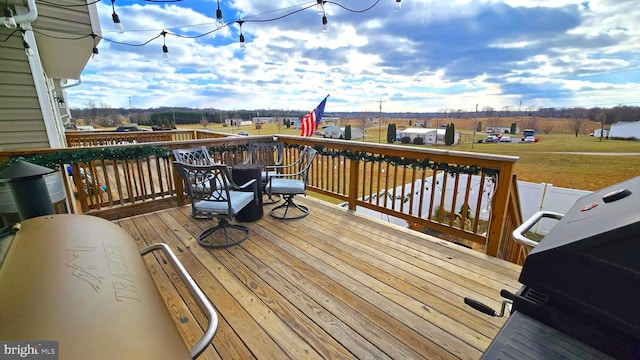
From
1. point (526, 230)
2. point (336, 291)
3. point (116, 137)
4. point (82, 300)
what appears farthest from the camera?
point (116, 137)

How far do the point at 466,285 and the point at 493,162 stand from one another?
1.15 metres

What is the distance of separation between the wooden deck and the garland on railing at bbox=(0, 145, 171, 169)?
0.96m

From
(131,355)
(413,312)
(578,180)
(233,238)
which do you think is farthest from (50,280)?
(578,180)

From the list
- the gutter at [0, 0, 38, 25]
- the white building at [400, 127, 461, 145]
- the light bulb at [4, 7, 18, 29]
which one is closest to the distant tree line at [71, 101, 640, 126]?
the white building at [400, 127, 461, 145]

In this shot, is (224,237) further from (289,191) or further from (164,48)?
(164,48)

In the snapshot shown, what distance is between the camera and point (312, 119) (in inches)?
232

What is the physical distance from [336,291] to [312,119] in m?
4.43

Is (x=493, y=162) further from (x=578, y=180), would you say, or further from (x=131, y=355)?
(x=578, y=180)

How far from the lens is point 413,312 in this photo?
1866 mm

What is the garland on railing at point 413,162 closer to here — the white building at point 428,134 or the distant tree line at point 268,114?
the distant tree line at point 268,114

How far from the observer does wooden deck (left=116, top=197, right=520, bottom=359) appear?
162 cm

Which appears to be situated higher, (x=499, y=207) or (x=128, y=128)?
(x=128, y=128)

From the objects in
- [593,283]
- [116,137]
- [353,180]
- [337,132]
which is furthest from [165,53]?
[337,132]

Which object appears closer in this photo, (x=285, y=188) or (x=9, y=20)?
(x=9, y=20)
